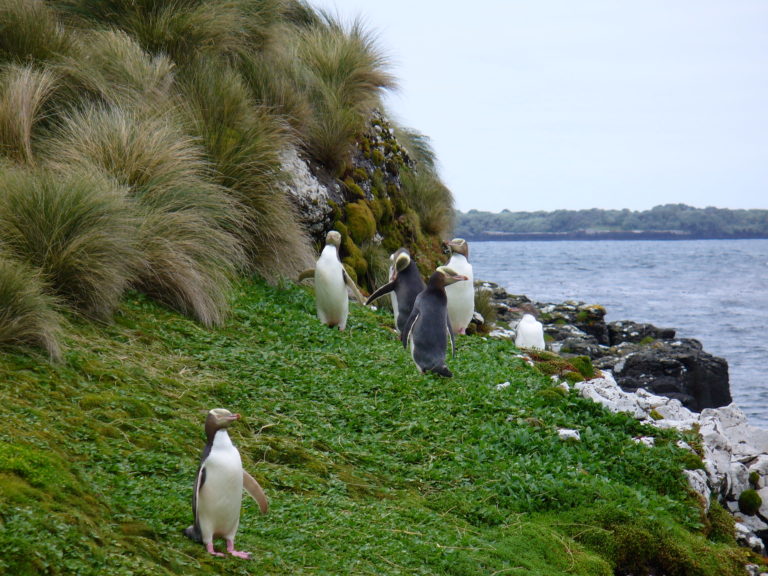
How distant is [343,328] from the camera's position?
34.3 ft

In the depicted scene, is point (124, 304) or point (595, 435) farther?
point (124, 304)

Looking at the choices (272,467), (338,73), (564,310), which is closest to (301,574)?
(272,467)

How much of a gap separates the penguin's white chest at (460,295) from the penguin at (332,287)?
135cm

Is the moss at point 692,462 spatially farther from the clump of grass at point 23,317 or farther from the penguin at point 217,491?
A: the clump of grass at point 23,317

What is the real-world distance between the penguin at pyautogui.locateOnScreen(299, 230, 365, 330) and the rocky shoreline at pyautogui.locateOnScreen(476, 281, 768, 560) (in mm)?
2959

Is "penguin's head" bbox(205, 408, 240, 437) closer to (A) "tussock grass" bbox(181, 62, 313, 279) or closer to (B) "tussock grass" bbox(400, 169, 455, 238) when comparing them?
(A) "tussock grass" bbox(181, 62, 313, 279)

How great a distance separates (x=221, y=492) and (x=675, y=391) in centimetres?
1346

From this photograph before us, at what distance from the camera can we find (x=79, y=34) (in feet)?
41.4

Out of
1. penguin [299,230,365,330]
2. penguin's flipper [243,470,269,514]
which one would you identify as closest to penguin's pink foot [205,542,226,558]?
penguin's flipper [243,470,269,514]

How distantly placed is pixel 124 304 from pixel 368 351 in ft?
9.24

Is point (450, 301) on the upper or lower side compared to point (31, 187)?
lower

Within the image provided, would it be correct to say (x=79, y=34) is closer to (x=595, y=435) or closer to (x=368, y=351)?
(x=368, y=351)

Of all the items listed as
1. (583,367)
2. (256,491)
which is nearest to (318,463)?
(256,491)

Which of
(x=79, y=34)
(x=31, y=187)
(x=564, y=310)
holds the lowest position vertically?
(x=564, y=310)
